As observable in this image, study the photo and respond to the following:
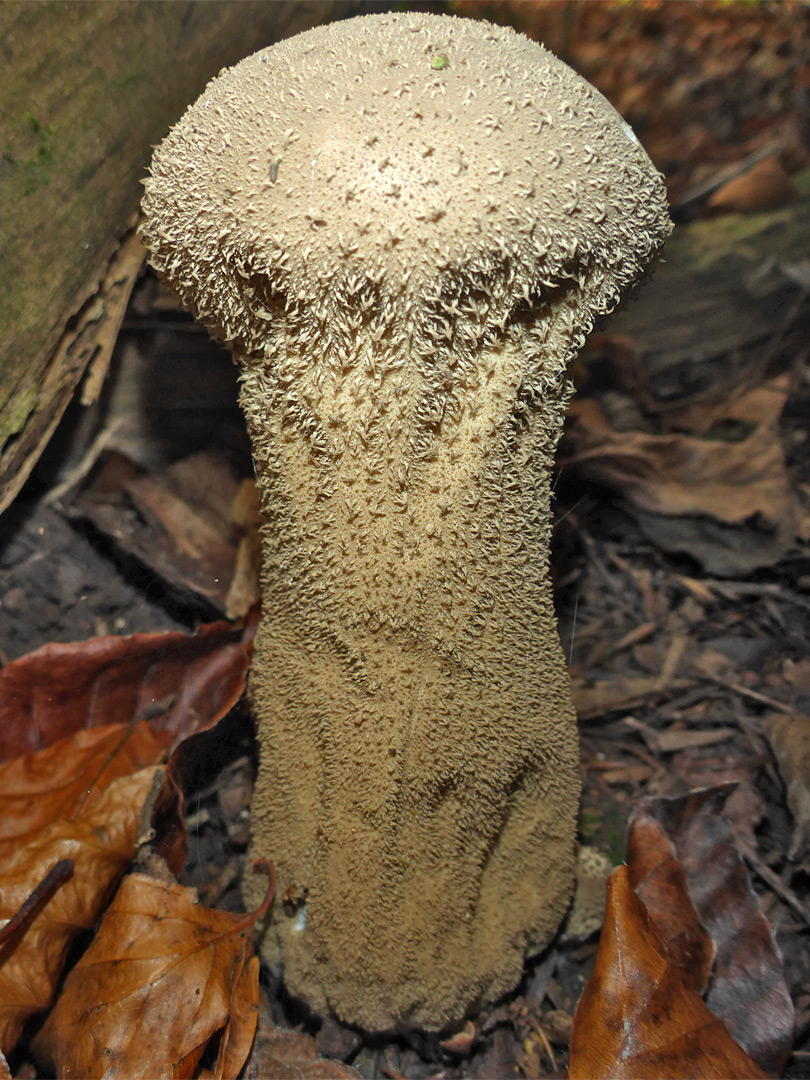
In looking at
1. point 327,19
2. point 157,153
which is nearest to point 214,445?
point 157,153

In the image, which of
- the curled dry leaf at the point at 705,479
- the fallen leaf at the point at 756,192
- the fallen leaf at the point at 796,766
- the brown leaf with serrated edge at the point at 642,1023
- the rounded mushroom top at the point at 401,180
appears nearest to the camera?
the rounded mushroom top at the point at 401,180

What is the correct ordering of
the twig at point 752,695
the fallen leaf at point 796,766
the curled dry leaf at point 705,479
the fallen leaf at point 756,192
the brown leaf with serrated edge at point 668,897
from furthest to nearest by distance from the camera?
the fallen leaf at point 756,192
the curled dry leaf at point 705,479
the twig at point 752,695
the fallen leaf at point 796,766
the brown leaf with serrated edge at point 668,897

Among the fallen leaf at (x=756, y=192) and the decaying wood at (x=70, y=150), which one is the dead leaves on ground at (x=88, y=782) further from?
the fallen leaf at (x=756, y=192)

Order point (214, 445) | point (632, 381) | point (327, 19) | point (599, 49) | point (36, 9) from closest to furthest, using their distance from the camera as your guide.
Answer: point (36, 9)
point (327, 19)
point (214, 445)
point (632, 381)
point (599, 49)

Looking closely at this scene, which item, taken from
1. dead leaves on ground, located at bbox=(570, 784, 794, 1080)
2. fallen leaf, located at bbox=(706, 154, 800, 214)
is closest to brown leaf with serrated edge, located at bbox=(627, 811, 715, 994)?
dead leaves on ground, located at bbox=(570, 784, 794, 1080)

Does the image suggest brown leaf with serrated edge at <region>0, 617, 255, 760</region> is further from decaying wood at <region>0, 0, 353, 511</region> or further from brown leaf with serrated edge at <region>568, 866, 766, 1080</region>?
brown leaf with serrated edge at <region>568, 866, 766, 1080</region>

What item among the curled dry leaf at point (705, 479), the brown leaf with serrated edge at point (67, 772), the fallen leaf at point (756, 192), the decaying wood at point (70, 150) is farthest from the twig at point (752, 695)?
the decaying wood at point (70, 150)

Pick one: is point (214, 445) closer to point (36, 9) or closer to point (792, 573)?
point (36, 9)
